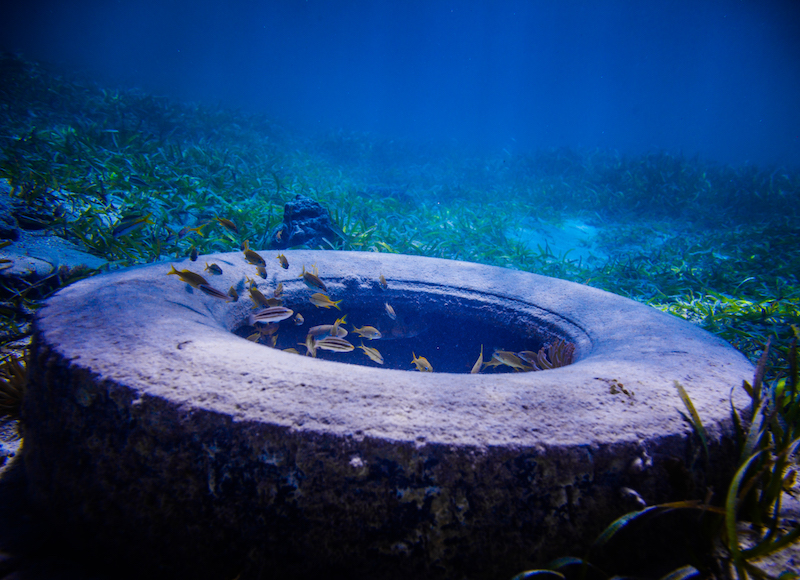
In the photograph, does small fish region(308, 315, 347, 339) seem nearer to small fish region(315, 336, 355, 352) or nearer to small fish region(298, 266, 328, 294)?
small fish region(315, 336, 355, 352)

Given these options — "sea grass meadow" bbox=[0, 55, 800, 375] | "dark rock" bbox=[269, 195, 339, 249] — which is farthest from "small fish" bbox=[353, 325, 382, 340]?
"dark rock" bbox=[269, 195, 339, 249]

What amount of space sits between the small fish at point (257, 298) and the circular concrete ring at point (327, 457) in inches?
38.4

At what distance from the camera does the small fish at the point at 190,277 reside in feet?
6.69

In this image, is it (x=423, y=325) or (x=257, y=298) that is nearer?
(x=257, y=298)

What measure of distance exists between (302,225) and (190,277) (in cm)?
335

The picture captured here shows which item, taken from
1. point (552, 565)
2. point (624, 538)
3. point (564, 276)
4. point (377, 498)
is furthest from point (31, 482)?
point (564, 276)

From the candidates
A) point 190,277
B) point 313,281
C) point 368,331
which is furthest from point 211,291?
point 368,331

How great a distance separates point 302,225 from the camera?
5277mm

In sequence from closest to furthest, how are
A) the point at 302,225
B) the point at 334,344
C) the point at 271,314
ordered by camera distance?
1. the point at 271,314
2. the point at 334,344
3. the point at 302,225

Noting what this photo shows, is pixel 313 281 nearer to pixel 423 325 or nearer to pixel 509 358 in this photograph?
pixel 423 325

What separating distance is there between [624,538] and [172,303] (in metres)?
2.12

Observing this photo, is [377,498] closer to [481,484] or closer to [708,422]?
[481,484]

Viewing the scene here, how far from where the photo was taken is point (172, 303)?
1776 millimetres

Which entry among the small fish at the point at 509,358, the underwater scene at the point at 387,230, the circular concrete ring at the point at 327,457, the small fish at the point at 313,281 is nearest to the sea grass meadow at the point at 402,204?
the underwater scene at the point at 387,230
